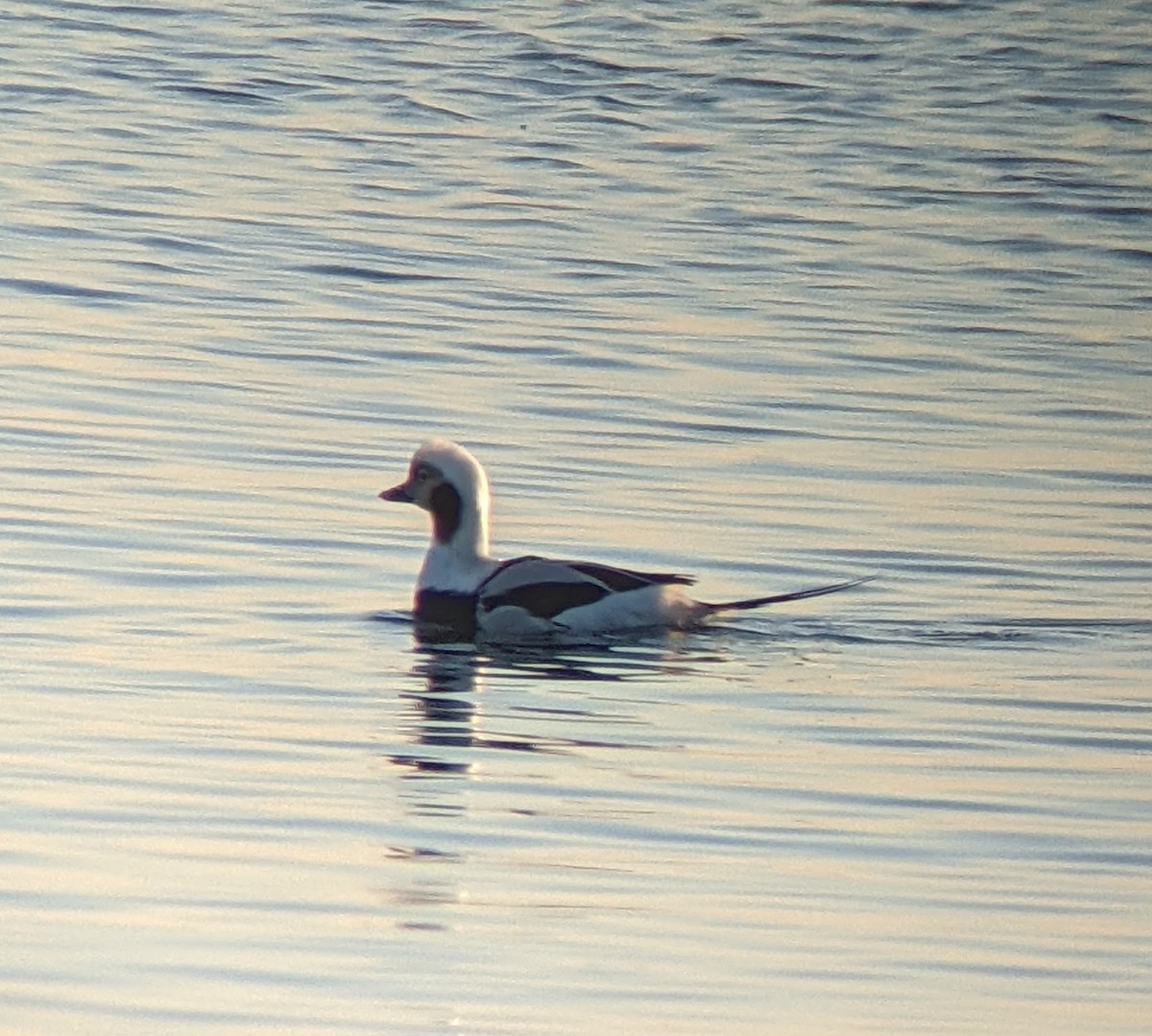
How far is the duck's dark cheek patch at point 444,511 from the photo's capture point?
38.6 ft

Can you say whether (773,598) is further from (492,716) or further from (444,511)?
(492,716)

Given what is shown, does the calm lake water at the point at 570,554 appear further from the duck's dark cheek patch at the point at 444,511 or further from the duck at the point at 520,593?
the duck's dark cheek patch at the point at 444,511

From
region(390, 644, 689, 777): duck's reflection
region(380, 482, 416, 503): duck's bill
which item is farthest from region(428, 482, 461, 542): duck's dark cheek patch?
region(390, 644, 689, 777): duck's reflection

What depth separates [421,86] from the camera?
28.5 meters

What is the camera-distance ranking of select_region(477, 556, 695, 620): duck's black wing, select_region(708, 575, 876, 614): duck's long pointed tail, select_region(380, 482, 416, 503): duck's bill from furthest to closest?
select_region(380, 482, 416, 503): duck's bill, select_region(708, 575, 876, 614): duck's long pointed tail, select_region(477, 556, 695, 620): duck's black wing

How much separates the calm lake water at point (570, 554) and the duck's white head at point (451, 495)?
0.35 metres

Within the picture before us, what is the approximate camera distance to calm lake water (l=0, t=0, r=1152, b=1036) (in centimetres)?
659

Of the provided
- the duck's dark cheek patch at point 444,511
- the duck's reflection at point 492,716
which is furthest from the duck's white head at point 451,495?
the duck's reflection at point 492,716

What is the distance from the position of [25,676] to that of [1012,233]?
14.7 metres

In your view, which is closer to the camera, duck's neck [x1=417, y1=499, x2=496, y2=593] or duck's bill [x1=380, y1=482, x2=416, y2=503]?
duck's neck [x1=417, y1=499, x2=496, y2=593]

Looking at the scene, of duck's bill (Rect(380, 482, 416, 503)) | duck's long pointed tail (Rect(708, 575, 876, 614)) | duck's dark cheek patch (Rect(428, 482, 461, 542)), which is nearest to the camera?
duck's long pointed tail (Rect(708, 575, 876, 614))

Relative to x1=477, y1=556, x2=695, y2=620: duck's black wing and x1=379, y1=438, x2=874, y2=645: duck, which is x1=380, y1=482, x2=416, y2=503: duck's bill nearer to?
x1=379, y1=438, x2=874, y2=645: duck

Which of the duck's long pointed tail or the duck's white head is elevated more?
the duck's white head

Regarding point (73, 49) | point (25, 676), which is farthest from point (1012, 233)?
point (25, 676)
